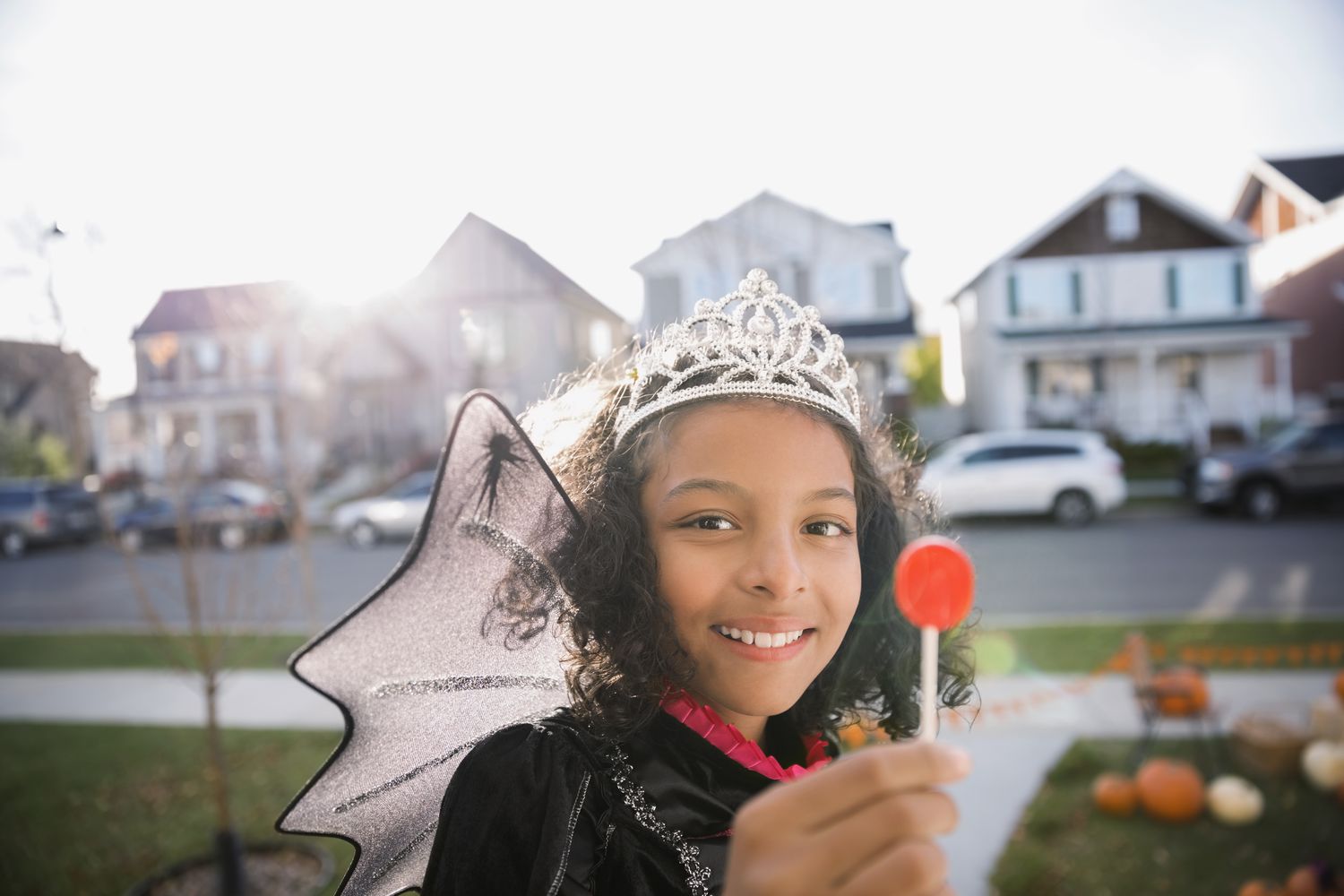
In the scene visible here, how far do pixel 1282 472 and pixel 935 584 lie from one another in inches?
572

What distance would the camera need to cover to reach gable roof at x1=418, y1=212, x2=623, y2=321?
176 cm

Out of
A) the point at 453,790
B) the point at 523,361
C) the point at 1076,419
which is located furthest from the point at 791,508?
the point at 1076,419

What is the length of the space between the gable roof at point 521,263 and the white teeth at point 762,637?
912mm

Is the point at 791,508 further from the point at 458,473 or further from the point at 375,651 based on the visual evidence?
the point at 375,651

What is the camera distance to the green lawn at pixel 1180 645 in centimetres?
577

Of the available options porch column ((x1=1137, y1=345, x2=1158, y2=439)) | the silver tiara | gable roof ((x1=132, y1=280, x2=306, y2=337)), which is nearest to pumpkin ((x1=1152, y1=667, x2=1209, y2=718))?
the silver tiara

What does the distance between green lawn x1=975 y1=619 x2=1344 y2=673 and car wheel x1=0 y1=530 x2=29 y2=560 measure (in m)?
18.1

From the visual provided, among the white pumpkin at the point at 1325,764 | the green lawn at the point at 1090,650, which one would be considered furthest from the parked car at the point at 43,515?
the white pumpkin at the point at 1325,764

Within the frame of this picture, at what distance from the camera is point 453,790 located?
1.12m

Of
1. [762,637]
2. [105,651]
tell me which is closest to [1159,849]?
[762,637]

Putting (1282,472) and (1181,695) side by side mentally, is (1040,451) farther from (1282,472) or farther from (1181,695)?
(1181,695)

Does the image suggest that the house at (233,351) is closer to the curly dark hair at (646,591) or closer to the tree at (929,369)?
the curly dark hair at (646,591)

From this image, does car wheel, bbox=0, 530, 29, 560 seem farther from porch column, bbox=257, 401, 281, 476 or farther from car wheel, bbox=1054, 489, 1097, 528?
car wheel, bbox=1054, 489, 1097, 528

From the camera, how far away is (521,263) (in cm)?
188
